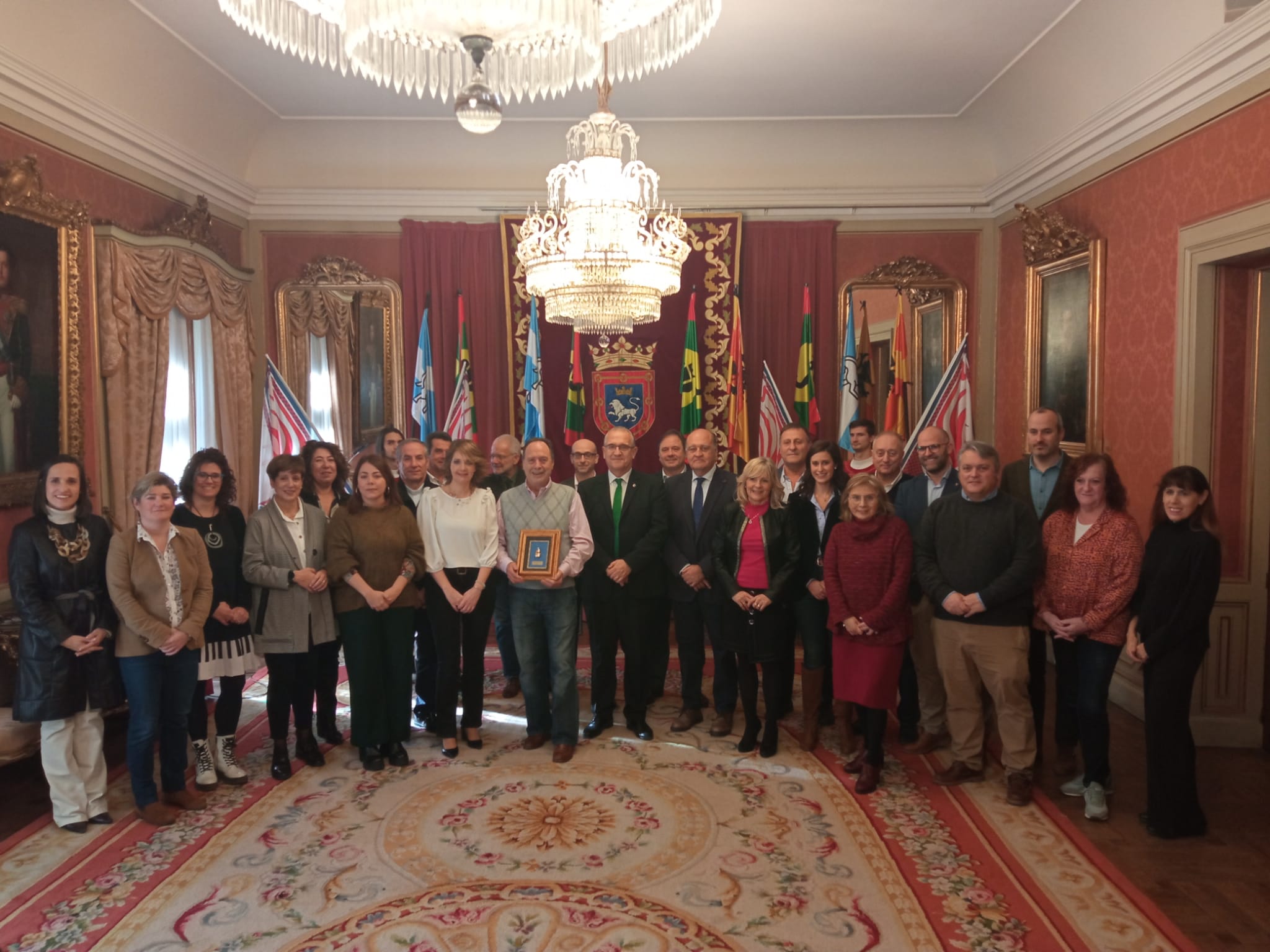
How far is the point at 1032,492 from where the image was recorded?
14.7ft

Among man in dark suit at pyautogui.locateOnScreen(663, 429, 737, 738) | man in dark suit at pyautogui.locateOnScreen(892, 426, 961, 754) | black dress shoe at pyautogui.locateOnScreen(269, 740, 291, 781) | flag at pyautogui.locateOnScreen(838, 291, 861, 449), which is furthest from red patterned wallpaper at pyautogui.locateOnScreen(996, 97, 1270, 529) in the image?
black dress shoe at pyautogui.locateOnScreen(269, 740, 291, 781)

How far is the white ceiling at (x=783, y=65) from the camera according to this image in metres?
4.96

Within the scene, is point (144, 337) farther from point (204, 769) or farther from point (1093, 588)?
point (1093, 588)

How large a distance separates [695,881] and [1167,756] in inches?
78.0

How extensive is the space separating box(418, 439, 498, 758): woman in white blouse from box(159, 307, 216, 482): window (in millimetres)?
2465

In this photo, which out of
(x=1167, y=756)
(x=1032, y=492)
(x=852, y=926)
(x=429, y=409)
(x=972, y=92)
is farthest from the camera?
(x=429, y=409)

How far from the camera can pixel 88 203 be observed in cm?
500

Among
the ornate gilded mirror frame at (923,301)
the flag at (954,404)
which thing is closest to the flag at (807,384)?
the ornate gilded mirror frame at (923,301)

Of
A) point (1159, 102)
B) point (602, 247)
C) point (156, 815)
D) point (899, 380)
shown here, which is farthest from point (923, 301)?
point (156, 815)

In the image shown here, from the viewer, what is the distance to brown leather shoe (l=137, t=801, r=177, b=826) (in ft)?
12.0

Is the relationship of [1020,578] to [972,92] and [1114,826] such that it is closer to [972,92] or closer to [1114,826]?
[1114,826]

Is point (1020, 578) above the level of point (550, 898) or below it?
above

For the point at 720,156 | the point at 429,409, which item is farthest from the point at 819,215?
the point at 429,409

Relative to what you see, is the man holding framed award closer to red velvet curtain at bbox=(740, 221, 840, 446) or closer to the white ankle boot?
the white ankle boot
